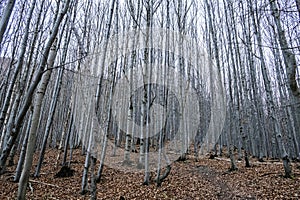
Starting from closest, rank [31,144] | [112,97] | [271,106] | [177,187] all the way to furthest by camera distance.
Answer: [31,144] < [271,106] < [177,187] < [112,97]

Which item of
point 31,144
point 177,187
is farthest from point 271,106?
point 31,144

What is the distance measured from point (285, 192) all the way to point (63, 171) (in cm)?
721

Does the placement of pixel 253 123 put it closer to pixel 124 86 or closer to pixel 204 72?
pixel 204 72

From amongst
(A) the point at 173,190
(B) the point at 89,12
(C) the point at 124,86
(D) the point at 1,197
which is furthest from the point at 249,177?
(C) the point at 124,86

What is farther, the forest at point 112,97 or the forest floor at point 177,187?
the forest floor at point 177,187

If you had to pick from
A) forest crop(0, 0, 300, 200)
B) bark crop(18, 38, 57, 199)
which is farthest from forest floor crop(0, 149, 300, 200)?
bark crop(18, 38, 57, 199)

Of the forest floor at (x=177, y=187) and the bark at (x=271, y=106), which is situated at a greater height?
the bark at (x=271, y=106)

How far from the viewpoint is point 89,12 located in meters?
9.99

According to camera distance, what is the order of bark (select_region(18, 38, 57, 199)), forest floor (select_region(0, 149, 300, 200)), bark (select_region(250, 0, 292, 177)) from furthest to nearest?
bark (select_region(250, 0, 292, 177)) → forest floor (select_region(0, 149, 300, 200)) → bark (select_region(18, 38, 57, 199))

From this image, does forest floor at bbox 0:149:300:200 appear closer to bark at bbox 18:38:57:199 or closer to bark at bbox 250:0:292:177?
bark at bbox 250:0:292:177

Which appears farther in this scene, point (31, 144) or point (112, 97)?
point (112, 97)

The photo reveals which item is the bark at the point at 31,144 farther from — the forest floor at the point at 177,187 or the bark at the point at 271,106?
the bark at the point at 271,106

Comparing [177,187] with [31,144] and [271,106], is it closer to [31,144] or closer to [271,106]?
[271,106]

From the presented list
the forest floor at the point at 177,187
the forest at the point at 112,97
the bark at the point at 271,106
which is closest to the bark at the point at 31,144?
the forest at the point at 112,97
